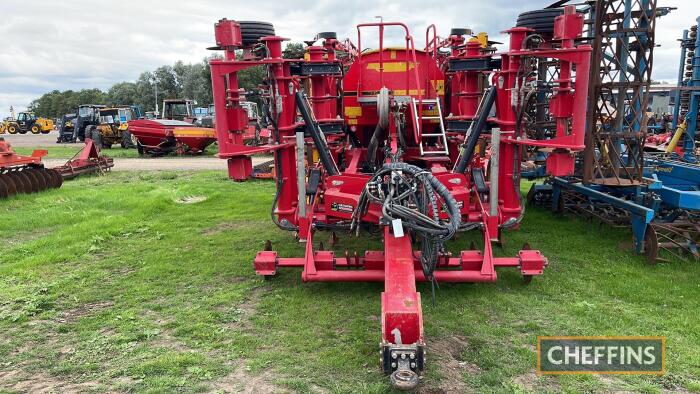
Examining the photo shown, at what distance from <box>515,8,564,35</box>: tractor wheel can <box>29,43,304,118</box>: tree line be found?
32542 mm

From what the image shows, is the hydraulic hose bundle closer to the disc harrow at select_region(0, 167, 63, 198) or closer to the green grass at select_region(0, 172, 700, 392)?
the green grass at select_region(0, 172, 700, 392)

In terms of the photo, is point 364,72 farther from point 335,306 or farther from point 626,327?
point 626,327

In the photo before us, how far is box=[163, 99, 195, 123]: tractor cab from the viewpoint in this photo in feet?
83.6

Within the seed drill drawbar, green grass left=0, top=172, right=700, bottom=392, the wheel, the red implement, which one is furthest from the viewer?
the red implement

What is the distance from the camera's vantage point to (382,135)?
5848 mm

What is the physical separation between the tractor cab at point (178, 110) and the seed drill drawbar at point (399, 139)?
2088cm

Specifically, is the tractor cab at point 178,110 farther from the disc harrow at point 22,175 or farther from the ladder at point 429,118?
the ladder at point 429,118

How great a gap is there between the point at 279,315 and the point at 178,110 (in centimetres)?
2381

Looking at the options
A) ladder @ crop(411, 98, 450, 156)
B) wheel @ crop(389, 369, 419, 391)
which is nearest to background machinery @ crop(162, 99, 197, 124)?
ladder @ crop(411, 98, 450, 156)

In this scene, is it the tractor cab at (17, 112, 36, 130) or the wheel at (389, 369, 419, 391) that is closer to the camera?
the wheel at (389, 369, 419, 391)

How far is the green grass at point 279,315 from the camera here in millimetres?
3590

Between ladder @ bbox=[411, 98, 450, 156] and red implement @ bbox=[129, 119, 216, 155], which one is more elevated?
ladder @ bbox=[411, 98, 450, 156]

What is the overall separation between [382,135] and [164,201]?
224 inches

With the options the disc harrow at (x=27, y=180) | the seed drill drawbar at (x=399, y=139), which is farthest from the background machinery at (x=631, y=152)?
the disc harrow at (x=27, y=180)
